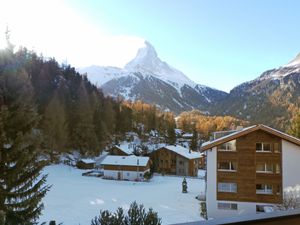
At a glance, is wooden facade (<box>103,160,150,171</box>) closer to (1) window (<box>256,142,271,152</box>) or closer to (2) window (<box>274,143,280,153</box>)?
(1) window (<box>256,142,271,152</box>)

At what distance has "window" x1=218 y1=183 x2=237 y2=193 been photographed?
1430 cm

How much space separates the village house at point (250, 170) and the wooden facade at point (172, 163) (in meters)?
17.9

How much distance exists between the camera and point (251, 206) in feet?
46.2

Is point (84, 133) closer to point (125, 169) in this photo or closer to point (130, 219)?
point (125, 169)

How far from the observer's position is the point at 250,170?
14.3m

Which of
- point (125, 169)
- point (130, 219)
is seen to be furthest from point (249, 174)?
point (125, 169)

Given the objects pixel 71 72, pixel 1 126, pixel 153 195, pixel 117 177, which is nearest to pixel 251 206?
pixel 153 195

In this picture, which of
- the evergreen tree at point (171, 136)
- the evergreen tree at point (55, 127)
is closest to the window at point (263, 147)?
the evergreen tree at point (55, 127)

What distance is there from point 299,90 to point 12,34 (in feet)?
331

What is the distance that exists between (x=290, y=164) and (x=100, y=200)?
10.1 metres

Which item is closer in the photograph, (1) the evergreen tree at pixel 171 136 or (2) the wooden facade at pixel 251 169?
(2) the wooden facade at pixel 251 169

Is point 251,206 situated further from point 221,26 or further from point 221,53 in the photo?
point 221,26

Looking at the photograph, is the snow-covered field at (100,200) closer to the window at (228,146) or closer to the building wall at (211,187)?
the building wall at (211,187)

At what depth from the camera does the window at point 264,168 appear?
14.3 m
